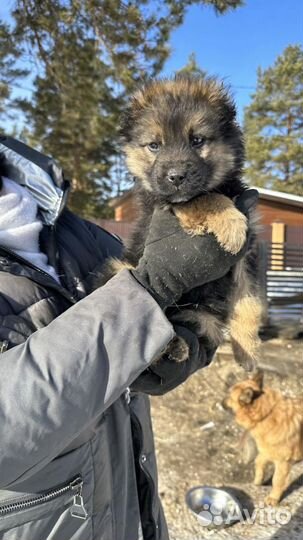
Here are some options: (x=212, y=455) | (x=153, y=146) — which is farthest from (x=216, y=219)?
(x=212, y=455)

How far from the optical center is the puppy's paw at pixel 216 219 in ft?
5.47

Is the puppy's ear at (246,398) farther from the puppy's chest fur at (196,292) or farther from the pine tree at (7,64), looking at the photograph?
the pine tree at (7,64)

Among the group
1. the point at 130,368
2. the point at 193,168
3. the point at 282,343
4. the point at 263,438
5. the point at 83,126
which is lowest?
the point at 282,343

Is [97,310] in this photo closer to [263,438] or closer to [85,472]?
[85,472]

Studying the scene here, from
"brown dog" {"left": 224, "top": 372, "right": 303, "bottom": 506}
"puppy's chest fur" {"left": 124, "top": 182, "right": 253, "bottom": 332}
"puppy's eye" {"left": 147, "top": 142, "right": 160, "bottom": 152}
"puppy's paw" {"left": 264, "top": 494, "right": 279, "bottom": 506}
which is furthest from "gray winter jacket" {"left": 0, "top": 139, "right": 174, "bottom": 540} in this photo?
"brown dog" {"left": 224, "top": 372, "right": 303, "bottom": 506}

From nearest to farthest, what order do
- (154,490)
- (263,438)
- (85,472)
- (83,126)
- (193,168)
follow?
(85,472)
(154,490)
(193,168)
(263,438)
(83,126)

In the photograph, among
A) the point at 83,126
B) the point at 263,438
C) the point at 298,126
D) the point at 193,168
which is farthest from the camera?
the point at 83,126

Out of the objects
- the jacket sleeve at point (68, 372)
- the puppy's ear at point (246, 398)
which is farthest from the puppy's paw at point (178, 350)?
the puppy's ear at point (246, 398)

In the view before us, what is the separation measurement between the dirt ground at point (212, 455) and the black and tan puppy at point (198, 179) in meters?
2.03

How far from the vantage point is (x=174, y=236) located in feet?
5.51

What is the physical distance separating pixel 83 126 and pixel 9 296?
8.77m

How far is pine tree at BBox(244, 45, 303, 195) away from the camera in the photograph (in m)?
5.70

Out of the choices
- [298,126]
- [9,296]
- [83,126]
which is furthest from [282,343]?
[9,296]

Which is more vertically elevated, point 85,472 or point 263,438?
point 85,472
